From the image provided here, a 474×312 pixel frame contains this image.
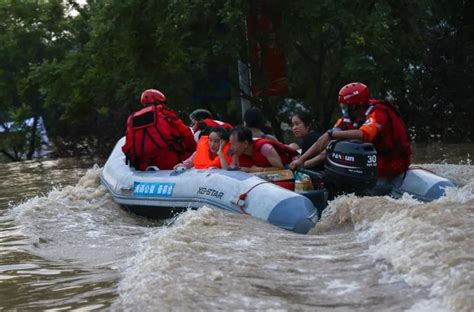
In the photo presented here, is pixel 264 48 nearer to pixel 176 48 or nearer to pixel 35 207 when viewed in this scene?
pixel 176 48

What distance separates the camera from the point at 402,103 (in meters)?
17.8

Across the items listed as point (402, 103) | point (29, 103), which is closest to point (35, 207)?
point (402, 103)

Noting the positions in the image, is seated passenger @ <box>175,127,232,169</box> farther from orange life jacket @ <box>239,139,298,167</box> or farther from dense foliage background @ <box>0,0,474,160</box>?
dense foliage background @ <box>0,0,474,160</box>

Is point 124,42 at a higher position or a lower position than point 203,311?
higher

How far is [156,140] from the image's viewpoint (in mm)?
9180

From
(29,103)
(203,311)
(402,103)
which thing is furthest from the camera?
(29,103)

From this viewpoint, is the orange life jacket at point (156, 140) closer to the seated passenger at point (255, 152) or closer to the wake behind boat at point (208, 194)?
the wake behind boat at point (208, 194)

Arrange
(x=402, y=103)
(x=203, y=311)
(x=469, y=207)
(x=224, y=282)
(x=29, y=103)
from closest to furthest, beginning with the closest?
(x=203, y=311) → (x=224, y=282) → (x=469, y=207) → (x=402, y=103) → (x=29, y=103)

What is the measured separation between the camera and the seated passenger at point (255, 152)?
7.64m

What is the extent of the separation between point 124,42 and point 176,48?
1.46 m

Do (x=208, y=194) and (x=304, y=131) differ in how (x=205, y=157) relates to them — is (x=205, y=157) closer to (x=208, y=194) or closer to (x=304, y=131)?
(x=208, y=194)

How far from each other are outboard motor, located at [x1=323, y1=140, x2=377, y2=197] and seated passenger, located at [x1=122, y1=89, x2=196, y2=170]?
2.75 m

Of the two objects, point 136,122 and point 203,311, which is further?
point 136,122

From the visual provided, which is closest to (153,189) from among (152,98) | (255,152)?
(255,152)
